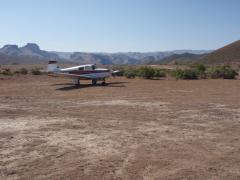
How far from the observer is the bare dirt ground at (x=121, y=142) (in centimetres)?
583

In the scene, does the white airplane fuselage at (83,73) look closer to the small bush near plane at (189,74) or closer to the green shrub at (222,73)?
the small bush near plane at (189,74)

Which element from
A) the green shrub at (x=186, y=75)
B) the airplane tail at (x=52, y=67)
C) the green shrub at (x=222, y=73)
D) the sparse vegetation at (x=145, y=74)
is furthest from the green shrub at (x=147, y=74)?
the airplane tail at (x=52, y=67)

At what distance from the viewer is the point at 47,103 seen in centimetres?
1458

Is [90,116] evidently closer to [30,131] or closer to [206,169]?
[30,131]

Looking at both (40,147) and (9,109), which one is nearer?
(40,147)

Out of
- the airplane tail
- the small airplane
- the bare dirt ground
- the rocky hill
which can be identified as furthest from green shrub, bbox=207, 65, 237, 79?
the rocky hill

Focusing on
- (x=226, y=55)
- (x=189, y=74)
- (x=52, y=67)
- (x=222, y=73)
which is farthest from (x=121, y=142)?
(x=226, y=55)

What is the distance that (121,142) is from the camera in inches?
303

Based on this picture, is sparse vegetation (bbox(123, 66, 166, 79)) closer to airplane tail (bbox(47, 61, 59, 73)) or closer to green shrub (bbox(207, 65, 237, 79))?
green shrub (bbox(207, 65, 237, 79))

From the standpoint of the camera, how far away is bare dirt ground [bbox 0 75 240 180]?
5828mm

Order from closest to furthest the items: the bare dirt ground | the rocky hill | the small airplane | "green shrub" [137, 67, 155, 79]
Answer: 1. the bare dirt ground
2. the small airplane
3. "green shrub" [137, 67, 155, 79]
4. the rocky hill

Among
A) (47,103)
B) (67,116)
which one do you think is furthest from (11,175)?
(47,103)

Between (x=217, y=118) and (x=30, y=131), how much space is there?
19.7 feet

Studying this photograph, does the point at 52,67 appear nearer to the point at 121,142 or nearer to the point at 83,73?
the point at 83,73
